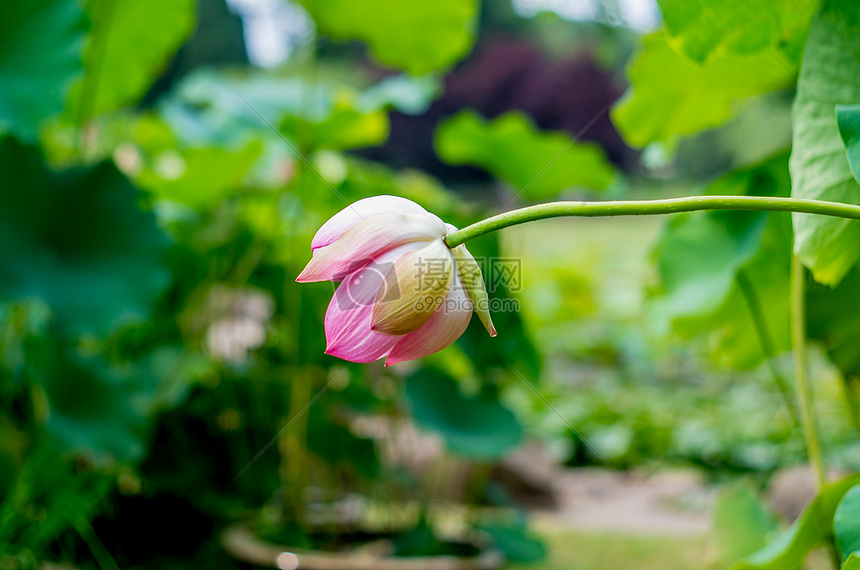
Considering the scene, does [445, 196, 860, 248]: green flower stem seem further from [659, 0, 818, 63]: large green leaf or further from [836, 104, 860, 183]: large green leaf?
[659, 0, 818, 63]: large green leaf

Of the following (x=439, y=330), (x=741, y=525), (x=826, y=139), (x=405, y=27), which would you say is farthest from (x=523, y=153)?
(x=439, y=330)

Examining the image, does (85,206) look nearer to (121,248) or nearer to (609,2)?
(121,248)

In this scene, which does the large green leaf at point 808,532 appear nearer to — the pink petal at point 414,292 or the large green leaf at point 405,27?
the pink petal at point 414,292

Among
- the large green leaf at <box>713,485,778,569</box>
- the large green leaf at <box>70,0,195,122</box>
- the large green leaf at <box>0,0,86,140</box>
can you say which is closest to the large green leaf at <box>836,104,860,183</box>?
the large green leaf at <box>713,485,778,569</box>

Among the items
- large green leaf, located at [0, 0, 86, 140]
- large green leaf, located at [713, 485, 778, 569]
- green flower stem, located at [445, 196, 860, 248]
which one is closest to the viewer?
green flower stem, located at [445, 196, 860, 248]

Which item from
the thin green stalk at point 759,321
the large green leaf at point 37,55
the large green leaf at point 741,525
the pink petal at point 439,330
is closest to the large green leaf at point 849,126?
the pink petal at point 439,330
